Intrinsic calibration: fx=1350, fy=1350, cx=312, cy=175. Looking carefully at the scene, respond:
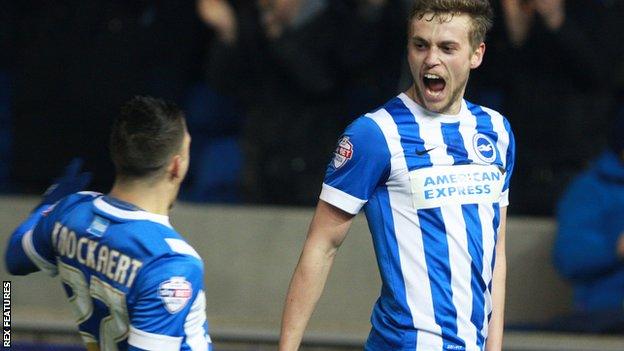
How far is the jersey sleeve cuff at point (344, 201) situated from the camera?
13.3ft

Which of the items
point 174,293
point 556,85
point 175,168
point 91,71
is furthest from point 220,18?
point 174,293

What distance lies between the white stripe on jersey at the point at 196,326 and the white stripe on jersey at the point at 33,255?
55cm

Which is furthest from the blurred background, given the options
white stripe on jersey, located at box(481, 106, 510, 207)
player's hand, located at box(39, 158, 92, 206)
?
player's hand, located at box(39, 158, 92, 206)

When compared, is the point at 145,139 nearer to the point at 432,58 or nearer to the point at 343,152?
the point at 343,152

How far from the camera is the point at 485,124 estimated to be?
4270 mm

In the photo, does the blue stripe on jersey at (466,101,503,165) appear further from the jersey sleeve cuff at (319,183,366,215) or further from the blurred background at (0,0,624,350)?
the blurred background at (0,0,624,350)

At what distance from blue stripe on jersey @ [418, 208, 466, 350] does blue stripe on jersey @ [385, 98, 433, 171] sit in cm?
15

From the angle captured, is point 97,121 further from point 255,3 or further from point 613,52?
point 613,52

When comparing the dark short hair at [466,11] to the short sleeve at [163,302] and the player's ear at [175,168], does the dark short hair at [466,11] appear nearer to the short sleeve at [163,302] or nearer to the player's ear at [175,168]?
the player's ear at [175,168]

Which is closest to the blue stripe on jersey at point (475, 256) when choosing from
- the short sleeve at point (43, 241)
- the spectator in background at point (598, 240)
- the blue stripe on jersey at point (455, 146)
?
the blue stripe on jersey at point (455, 146)

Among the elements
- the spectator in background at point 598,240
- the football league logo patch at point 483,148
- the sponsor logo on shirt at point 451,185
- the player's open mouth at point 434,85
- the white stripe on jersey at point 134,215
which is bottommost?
the spectator in background at point 598,240

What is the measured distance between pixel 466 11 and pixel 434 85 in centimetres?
24

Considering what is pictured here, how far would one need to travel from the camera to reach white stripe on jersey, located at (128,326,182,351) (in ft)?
11.6

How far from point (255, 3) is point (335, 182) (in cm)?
365
